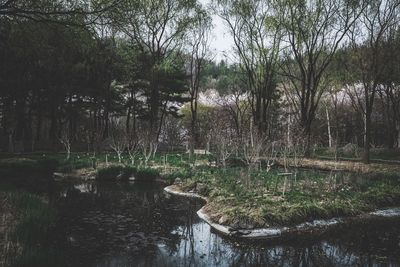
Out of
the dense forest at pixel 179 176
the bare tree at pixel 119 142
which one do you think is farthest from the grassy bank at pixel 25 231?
the bare tree at pixel 119 142

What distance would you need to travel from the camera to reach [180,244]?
926 centimetres

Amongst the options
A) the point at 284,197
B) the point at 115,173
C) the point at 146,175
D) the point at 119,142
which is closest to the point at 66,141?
the point at 119,142

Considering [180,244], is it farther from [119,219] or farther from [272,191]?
[272,191]

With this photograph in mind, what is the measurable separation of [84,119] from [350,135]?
3253 cm

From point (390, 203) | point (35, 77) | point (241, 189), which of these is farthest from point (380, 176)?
point (35, 77)

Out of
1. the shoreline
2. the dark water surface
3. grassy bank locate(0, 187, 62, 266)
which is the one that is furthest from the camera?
the shoreline

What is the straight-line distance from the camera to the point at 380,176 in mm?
17844

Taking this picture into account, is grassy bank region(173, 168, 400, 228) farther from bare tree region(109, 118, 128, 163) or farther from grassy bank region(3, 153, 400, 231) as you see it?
bare tree region(109, 118, 128, 163)

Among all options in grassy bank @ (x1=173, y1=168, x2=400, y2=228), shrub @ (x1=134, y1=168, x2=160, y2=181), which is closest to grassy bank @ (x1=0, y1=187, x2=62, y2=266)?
grassy bank @ (x1=173, y1=168, x2=400, y2=228)

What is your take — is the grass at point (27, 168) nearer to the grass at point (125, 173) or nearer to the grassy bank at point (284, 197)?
the grass at point (125, 173)

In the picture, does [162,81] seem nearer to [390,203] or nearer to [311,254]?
[390,203]

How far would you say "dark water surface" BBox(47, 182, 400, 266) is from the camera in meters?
8.07

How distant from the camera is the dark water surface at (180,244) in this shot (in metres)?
8.07

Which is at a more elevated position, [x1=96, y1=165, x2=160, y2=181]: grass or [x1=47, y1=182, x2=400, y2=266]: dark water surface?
[x1=96, y1=165, x2=160, y2=181]: grass
